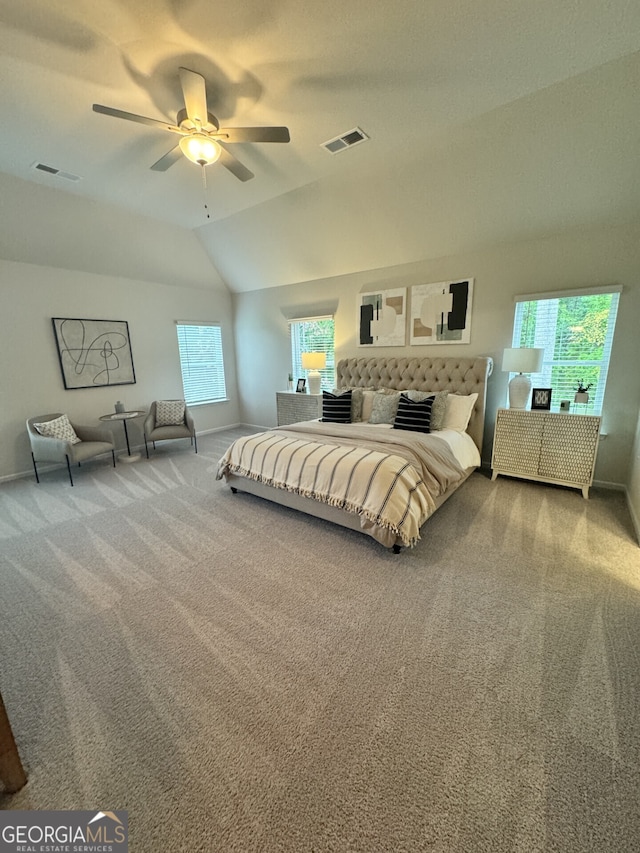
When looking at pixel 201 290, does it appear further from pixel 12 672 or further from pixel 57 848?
pixel 57 848

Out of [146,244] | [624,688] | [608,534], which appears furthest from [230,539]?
[146,244]

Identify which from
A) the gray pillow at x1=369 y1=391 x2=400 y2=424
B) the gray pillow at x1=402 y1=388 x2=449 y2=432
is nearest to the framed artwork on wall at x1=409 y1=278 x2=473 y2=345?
the gray pillow at x1=402 y1=388 x2=449 y2=432

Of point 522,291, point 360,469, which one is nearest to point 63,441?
point 360,469

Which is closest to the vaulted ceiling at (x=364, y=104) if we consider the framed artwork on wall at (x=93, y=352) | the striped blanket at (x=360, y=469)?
the framed artwork on wall at (x=93, y=352)

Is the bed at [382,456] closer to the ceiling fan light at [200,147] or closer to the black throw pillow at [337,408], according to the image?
the black throw pillow at [337,408]

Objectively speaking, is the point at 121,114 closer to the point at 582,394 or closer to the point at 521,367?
the point at 521,367

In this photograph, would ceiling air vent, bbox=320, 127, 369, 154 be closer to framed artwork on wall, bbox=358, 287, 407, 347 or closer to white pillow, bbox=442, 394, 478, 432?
framed artwork on wall, bbox=358, 287, 407, 347

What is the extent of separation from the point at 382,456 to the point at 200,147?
8.40ft

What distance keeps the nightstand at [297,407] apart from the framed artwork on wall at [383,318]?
1.15 metres

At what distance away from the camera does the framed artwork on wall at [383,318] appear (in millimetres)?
4668

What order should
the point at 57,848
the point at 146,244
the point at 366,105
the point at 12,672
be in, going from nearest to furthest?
the point at 57,848, the point at 12,672, the point at 366,105, the point at 146,244

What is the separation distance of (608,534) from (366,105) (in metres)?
3.91

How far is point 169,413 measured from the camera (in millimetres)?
5344

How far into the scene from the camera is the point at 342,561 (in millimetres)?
2496
